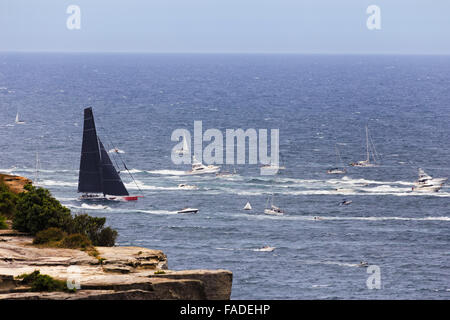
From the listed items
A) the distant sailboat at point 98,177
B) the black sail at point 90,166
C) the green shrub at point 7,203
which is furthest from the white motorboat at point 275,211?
the green shrub at point 7,203

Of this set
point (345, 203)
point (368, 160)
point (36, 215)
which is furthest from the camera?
point (368, 160)

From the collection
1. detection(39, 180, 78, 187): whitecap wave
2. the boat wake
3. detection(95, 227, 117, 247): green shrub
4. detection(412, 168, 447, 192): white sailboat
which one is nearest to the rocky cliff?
detection(95, 227, 117, 247): green shrub

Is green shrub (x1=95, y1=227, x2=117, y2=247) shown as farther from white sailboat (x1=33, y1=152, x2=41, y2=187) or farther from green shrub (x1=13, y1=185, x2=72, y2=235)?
white sailboat (x1=33, y1=152, x2=41, y2=187)

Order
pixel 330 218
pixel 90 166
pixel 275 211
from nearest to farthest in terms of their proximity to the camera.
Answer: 1. pixel 330 218
2. pixel 275 211
3. pixel 90 166

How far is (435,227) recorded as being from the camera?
123938mm

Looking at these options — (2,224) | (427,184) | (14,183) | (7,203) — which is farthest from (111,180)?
(2,224)

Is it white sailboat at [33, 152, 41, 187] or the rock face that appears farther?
white sailboat at [33, 152, 41, 187]

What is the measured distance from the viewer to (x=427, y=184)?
148125 mm

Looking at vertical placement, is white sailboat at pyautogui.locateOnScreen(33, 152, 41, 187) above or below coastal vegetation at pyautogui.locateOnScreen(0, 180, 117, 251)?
below

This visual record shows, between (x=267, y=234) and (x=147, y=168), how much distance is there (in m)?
54.1

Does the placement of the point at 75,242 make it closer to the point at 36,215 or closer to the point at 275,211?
the point at 36,215

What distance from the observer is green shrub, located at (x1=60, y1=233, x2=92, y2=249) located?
180 ft

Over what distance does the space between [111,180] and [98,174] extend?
2557 mm

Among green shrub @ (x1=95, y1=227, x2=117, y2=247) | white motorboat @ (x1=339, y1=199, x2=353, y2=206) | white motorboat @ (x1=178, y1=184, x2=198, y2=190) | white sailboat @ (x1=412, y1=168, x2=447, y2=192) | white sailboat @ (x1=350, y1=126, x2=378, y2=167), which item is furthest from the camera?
white sailboat @ (x1=350, y1=126, x2=378, y2=167)
